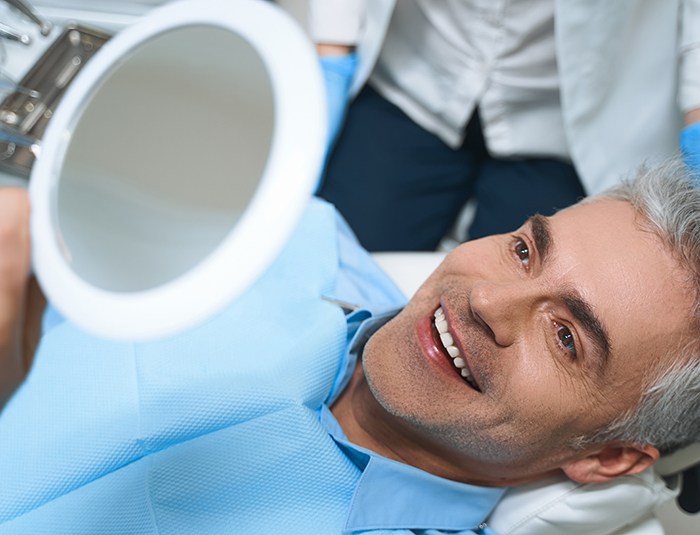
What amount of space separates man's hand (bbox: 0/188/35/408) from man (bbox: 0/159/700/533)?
0.26 ft

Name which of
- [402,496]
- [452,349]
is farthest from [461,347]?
[402,496]

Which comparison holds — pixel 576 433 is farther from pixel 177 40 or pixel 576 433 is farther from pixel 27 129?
pixel 27 129

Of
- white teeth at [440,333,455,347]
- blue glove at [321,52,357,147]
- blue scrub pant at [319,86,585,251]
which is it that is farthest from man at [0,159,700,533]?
blue glove at [321,52,357,147]

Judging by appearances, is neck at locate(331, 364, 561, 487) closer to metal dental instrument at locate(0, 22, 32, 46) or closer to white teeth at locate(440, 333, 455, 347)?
white teeth at locate(440, 333, 455, 347)

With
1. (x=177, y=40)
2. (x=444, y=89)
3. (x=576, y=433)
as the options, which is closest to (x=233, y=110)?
(x=177, y=40)

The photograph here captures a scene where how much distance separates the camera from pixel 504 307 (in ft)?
2.81

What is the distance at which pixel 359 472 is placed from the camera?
3.17ft

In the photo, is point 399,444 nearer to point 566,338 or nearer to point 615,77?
point 566,338

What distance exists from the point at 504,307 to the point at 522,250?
0.14 metres

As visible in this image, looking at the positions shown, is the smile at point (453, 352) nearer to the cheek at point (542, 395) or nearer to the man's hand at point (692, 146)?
the cheek at point (542, 395)

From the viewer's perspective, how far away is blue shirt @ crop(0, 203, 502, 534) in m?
0.86

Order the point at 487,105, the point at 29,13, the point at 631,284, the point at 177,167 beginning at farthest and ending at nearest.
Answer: the point at 487,105 → the point at 29,13 → the point at 631,284 → the point at 177,167

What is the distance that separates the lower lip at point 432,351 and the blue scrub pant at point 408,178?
58 cm

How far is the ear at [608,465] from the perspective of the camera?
0.97 meters
